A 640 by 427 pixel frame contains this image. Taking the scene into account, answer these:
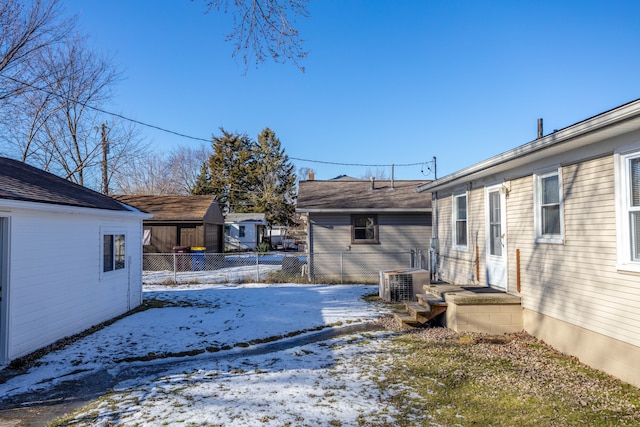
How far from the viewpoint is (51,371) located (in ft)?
17.0

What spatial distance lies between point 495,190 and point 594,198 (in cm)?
270

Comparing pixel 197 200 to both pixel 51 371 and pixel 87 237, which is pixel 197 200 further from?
pixel 51 371

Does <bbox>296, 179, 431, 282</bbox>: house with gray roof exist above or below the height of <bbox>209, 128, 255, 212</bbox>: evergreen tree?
below

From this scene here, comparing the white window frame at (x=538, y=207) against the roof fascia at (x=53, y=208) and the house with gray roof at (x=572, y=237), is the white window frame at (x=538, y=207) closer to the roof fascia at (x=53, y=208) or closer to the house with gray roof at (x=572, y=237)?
the house with gray roof at (x=572, y=237)

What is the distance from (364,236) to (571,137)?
974cm

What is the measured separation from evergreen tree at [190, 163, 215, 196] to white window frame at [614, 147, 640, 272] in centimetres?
3875

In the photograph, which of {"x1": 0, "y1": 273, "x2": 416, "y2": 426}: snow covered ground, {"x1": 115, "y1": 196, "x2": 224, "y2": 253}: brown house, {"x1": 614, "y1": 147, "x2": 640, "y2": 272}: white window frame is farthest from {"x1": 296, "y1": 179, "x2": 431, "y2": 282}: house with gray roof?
{"x1": 614, "y1": 147, "x2": 640, "y2": 272}: white window frame

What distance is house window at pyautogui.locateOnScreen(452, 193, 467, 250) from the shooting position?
29.9ft

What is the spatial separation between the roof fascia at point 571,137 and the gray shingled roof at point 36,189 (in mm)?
7592

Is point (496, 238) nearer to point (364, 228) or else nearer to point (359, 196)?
point (364, 228)

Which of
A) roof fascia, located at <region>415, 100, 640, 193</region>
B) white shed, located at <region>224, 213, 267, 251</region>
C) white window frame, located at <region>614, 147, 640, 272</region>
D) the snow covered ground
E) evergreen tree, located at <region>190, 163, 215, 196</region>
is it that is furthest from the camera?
evergreen tree, located at <region>190, 163, 215, 196</region>

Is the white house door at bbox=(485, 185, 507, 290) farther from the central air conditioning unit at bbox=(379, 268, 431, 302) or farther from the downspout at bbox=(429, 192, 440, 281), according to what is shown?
the downspout at bbox=(429, 192, 440, 281)

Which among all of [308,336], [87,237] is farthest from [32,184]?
[308,336]

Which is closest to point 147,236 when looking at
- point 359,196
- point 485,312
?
point 359,196
